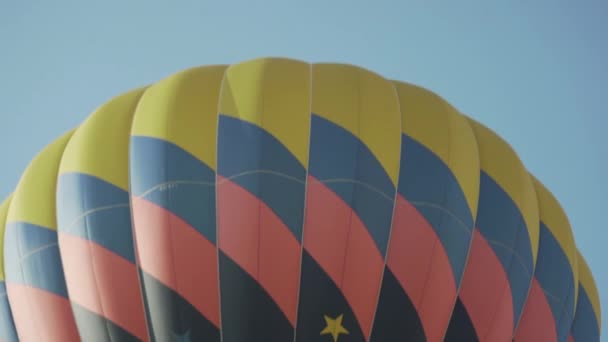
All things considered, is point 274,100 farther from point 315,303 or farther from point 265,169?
point 315,303

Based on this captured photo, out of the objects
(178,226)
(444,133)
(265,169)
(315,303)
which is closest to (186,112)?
(265,169)

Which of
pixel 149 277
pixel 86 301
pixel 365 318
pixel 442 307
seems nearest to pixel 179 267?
pixel 149 277

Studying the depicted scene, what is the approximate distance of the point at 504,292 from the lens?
11.7 m

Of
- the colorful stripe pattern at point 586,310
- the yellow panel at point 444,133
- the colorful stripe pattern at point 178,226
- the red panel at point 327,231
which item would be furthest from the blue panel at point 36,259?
the colorful stripe pattern at point 586,310

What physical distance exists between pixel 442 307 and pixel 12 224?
4.41m

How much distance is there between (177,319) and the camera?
11.0 metres

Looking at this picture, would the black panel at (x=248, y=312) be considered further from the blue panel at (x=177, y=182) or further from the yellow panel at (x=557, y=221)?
the yellow panel at (x=557, y=221)

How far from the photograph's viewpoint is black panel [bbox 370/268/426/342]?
11.1 meters

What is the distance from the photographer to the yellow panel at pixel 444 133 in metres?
11.7

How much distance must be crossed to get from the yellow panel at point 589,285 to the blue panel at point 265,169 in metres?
4.31

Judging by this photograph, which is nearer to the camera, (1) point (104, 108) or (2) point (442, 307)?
(2) point (442, 307)

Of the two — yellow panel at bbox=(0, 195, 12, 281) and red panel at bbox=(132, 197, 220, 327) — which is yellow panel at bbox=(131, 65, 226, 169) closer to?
red panel at bbox=(132, 197, 220, 327)

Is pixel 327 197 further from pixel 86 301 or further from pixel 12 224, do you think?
pixel 12 224

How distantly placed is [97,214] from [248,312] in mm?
1742
